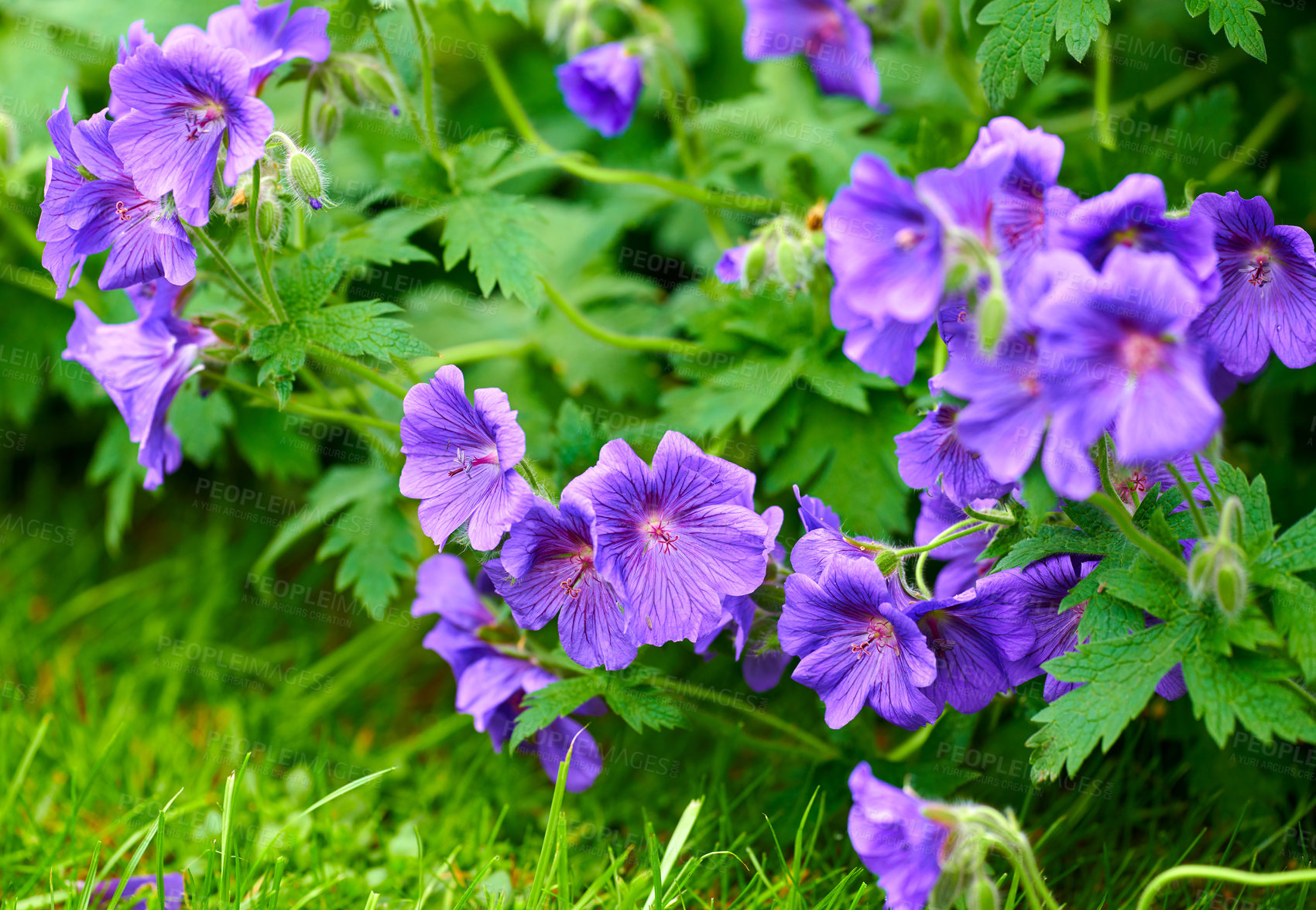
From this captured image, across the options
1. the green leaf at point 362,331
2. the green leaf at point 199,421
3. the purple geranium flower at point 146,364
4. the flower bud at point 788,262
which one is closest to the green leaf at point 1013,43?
the flower bud at point 788,262

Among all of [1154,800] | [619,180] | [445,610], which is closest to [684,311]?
[619,180]

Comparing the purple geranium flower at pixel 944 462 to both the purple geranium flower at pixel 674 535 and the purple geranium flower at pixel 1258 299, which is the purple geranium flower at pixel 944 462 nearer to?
the purple geranium flower at pixel 674 535

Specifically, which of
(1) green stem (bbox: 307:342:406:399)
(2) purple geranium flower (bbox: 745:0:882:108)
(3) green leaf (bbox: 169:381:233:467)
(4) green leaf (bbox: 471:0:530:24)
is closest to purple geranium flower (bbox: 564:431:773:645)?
(1) green stem (bbox: 307:342:406:399)

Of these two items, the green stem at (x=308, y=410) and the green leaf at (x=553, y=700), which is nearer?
the green leaf at (x=553, y=700)

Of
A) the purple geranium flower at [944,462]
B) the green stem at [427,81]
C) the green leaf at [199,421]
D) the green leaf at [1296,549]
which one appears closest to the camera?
the green leaf at [1296,549]

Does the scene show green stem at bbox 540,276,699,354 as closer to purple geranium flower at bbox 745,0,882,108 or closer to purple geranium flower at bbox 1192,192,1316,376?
purple geranium flower at bbox 745,0,882,108

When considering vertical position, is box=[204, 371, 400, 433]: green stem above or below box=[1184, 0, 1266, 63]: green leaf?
below
